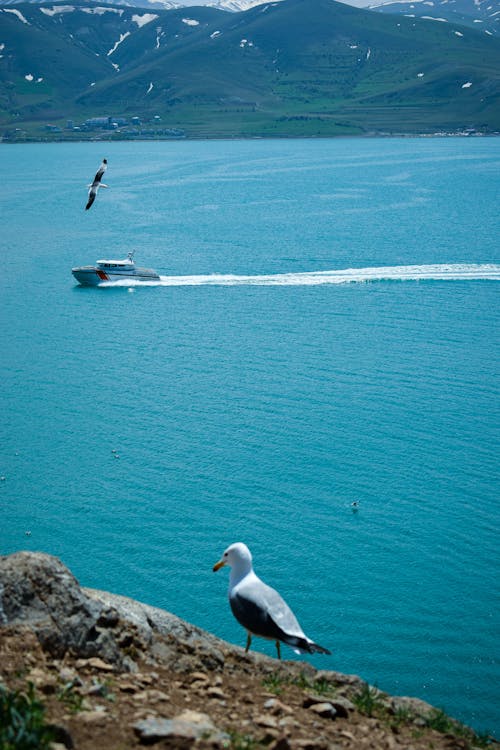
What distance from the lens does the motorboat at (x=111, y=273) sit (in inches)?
2879

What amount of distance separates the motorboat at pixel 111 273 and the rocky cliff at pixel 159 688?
61.4 meters

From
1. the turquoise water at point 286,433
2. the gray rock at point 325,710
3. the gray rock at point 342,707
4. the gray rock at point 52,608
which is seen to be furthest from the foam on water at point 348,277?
the gray rock at point 325,710

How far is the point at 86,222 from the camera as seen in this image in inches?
4146

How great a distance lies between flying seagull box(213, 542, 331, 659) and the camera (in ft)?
46.3

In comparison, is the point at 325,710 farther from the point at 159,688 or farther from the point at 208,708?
the point at 159,688

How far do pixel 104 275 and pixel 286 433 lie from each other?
129ft

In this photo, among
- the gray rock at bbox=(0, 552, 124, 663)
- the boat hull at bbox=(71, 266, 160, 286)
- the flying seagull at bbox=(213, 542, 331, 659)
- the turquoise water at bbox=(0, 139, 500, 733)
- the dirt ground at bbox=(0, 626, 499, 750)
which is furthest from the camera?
the boat hull at bbox=(71, 266, 160, 286)

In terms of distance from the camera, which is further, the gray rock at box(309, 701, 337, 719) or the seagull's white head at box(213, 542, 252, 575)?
the seagull's white head at box(213, 542, 252, 575)

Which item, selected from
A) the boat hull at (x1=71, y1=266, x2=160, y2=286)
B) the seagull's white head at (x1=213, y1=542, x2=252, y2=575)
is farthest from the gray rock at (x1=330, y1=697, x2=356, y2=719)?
the boat hull at (x1=71, y1=266, x2=160, y2=286)

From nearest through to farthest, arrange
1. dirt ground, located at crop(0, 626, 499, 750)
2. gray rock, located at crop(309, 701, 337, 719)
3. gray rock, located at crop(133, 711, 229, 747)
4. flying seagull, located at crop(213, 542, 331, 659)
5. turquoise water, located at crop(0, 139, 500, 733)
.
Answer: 1. gray rock, located at crop(133, 711, 229, 747)
2. dirt ground, located at crop(0, 626, 499, 750)
3. gray rock, located at crop(309, 701, 337, 719)
4. flying seagull, located at crop(213, 542, 331, 659)
5. turquoise water, located at crop(0, 139, 500, 733)

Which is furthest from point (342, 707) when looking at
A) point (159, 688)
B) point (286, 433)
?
point (286, 433)

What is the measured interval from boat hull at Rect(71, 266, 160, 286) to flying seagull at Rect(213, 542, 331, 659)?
59.5m

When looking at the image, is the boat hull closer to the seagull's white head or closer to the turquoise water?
the turquoise water

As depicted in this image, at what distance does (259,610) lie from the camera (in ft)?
46.6
